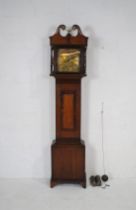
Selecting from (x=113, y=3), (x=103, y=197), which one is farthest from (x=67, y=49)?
(x=103, y=197)

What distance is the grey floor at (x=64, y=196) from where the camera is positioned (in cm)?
211

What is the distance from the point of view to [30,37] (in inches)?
102

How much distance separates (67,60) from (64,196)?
1.42 meters


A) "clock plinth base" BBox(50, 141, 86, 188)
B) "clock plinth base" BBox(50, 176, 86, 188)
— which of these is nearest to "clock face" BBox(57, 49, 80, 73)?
"clock plinth base" BBox(50, 141, 86, 188)

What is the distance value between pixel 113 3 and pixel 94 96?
1.07 m

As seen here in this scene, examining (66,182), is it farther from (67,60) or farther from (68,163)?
(67,60)

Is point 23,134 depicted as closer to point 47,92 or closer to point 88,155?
point 47,92

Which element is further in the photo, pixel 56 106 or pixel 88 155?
pixel 88 155

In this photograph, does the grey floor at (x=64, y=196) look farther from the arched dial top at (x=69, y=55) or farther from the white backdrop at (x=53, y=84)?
the arched dial top at (x=69, y=55)

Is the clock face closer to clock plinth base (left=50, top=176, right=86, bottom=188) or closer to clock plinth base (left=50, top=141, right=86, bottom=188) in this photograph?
clock plinth base (left=50, top=141, right=86, bottom=188)

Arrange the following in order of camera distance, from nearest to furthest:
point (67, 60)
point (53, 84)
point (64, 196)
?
point (64, 196) < point (67, 60) < point (53, 84)

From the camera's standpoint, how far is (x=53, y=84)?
2629mm

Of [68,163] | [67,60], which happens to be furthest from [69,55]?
[68,163]

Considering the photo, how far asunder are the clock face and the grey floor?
1.30m
